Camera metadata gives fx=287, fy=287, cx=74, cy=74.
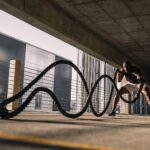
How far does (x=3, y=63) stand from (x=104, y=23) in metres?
99.4

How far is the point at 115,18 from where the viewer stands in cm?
1257

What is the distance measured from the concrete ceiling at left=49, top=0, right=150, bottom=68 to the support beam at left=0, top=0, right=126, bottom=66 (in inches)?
11.2

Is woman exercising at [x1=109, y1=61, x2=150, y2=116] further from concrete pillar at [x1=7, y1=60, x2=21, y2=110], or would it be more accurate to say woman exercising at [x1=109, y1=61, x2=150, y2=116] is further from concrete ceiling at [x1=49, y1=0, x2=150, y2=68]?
concrete pillar at [x1=7, y1=60, x2=21, y2=110]

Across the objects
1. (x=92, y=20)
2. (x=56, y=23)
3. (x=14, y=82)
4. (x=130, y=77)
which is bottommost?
(x=14, y=82)

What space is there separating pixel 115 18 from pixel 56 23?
2.81 metres

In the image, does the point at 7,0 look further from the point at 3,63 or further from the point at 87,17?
the point at 3,63

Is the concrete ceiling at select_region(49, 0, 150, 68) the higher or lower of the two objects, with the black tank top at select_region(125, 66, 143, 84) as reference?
higher

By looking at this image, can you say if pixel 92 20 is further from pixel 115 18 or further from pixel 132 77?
pixel 132 77


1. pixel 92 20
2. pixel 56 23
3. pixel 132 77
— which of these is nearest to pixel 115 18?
pixel 92 20

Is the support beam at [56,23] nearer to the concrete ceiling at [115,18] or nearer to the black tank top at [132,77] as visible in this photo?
the concrete ceiling at [115,18]

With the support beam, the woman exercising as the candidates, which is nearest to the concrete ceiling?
the support beam

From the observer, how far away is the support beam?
948 centimetres

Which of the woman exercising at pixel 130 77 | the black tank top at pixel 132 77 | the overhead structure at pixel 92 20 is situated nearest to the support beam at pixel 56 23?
the overhead structure at pixel 92 20

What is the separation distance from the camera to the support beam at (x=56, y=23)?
31.1ft
